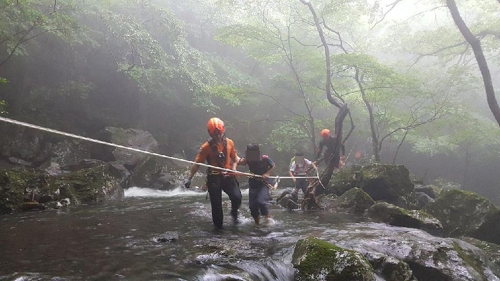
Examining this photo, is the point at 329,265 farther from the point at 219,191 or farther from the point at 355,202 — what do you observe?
the point at 355,202

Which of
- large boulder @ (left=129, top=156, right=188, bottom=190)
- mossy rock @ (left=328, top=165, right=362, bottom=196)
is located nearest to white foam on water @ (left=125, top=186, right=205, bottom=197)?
large boulder @ (left=129, top=156, right=188, bottom=190)

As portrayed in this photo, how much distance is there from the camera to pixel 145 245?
624cm

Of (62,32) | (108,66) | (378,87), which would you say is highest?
(108,66)

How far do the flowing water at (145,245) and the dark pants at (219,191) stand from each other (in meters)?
0.43

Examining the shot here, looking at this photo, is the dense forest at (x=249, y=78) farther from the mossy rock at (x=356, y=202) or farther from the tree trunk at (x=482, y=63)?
the mossy rock at (x=356, y=202)

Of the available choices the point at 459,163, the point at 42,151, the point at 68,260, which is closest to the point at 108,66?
the point at 42,151

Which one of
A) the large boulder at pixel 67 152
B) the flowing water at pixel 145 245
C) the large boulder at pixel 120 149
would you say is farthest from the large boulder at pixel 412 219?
the large boulder at pixel 67 152

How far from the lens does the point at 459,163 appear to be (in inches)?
1137

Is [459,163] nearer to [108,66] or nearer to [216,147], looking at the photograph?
[216,147]

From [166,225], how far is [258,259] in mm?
3606

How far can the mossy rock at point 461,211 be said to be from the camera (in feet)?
29.0

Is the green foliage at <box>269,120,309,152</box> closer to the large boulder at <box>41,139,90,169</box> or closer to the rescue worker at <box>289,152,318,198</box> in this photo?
the rescue worker at <box>289,152,318,198</box>

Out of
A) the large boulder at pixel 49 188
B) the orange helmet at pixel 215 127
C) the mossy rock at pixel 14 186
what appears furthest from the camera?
the large boulder at pixel 49 188

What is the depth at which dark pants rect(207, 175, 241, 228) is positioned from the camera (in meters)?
7.12
